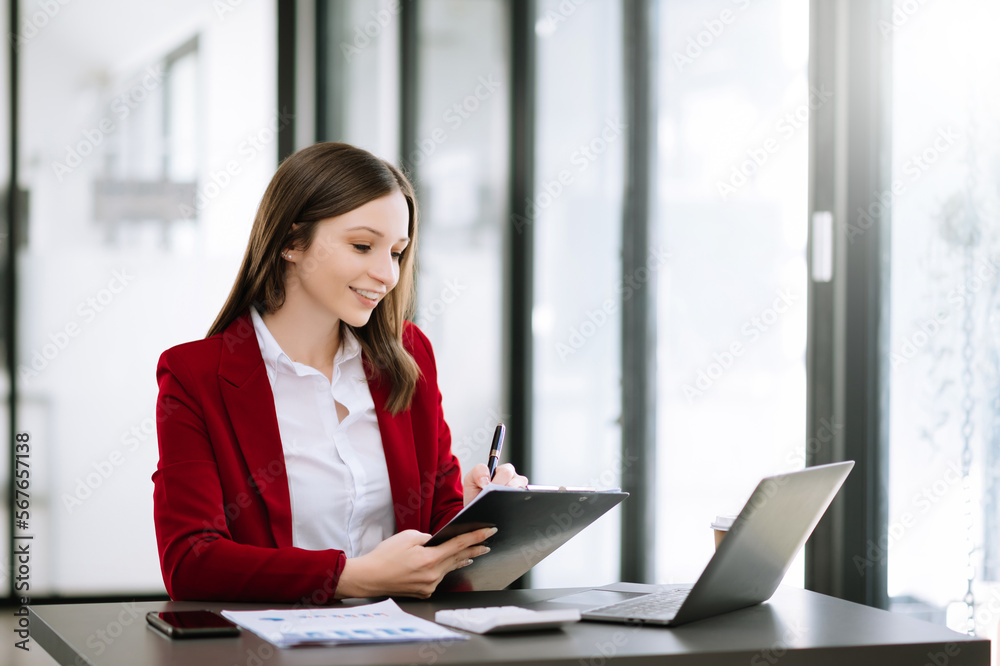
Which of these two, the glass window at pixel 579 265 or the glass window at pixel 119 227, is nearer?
the glass window at pixel 579 265

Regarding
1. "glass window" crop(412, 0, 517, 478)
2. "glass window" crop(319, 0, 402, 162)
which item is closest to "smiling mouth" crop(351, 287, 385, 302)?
"glass window" crop(412, 0, 517, 478)

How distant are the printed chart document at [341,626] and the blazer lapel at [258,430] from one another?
0.34 metres

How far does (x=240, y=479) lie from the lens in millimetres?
1565

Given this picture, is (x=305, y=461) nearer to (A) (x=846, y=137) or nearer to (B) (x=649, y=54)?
(A) (x=846, y=137)

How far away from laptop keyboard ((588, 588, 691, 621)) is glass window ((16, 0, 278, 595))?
3.05 meters

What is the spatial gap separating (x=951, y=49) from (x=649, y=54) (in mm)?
1142

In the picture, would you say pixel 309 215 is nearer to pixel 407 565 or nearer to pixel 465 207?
pixel 407 565

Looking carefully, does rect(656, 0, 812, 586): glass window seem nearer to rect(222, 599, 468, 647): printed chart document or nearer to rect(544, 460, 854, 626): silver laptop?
rect(544, 460, 854, 626): silver laptop

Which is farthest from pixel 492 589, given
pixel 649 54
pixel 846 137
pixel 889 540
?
pixel 649 54

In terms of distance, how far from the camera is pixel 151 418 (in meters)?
3.95

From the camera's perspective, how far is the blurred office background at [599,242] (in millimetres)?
2055

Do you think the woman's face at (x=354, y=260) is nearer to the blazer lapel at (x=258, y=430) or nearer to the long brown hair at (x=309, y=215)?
the long brown hair at (x=309, y=215)

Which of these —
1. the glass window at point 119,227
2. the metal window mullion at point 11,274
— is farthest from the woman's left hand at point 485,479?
the metal window mullion at point 11,274

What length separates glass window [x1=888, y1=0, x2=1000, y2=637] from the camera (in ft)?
6.27
